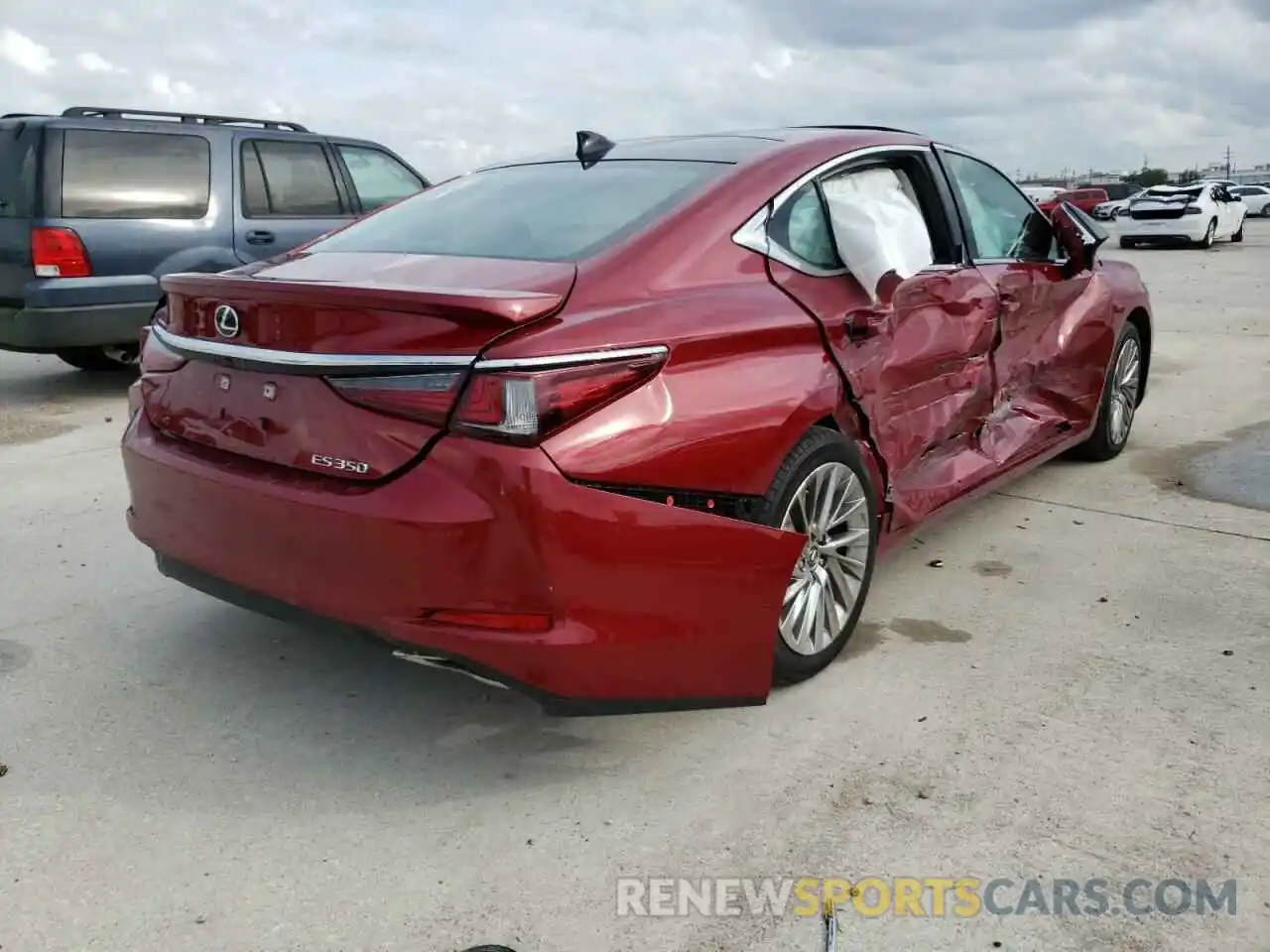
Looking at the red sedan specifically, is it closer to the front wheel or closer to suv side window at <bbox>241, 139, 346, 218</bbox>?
the front wheel

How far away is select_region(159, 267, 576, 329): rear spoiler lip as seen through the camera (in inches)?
96.7

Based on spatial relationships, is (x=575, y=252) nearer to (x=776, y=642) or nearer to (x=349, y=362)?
(x=349, y=362)

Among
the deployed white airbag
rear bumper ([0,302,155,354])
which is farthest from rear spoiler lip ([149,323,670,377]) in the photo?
rear bumper ([0,302,155,354])

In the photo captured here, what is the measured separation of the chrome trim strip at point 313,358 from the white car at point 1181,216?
2511cm

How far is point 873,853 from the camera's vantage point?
2.49m

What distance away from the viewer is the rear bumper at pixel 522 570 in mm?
2441

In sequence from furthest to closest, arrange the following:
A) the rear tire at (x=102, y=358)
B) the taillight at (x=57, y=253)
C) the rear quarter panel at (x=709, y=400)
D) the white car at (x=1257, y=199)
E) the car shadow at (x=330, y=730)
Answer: the white car at (x=1257, y=199), the rear tire at (x=102, y=358), the taillight at (x=57, y=253), the car shadow at (x=330, y=730), the rear quarter panel at (x=709, y=400)

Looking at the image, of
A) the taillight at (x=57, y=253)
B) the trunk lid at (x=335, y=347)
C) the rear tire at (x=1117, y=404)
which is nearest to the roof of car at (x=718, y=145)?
the trunk lid at (x=335, y=347)

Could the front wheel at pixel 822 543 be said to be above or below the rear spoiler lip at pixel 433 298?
below

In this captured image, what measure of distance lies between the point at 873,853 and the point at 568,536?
980mm

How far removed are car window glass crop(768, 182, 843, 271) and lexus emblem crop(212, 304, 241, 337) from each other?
57.8 inches

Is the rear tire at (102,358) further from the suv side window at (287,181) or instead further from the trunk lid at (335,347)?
the trunk lid at (335,347)

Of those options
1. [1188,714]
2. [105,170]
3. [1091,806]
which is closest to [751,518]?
[1091,806]

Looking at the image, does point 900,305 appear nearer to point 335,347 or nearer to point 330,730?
point 335,347
